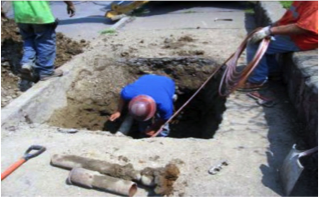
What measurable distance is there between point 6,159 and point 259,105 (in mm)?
2810

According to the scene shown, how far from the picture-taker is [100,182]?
2764 mm

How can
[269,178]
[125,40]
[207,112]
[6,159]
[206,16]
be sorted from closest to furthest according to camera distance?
[269,178]
[6,159]
[207,112]
[125,40]
[206,16]

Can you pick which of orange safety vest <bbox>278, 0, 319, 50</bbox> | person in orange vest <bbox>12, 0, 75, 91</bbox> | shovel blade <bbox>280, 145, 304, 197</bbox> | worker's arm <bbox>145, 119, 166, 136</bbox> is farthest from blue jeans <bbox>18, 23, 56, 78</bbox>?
shovel blade <bbox>280, 145, 304, 197</bbox>

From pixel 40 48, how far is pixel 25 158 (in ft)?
6.74

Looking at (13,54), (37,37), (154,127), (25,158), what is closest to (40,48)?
(37,37)

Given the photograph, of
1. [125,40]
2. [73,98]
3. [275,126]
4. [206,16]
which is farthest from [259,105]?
[206,16]

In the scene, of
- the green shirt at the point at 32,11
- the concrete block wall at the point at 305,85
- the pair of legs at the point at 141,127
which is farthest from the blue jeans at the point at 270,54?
the green shirt at the point at 32,11

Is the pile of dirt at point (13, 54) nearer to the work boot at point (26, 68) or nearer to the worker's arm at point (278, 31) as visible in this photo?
the work boot at point (26, 68)

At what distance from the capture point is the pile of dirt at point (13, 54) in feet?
16.9

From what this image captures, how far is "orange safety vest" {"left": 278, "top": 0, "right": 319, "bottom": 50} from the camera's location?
3887mm

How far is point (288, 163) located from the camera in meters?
2.59

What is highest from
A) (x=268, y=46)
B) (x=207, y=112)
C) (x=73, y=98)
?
(x=268, y=46)

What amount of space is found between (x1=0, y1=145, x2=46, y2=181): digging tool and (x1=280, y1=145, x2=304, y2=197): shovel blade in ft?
7.26

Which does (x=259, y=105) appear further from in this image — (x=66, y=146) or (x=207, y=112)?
(x=66, y=146)
